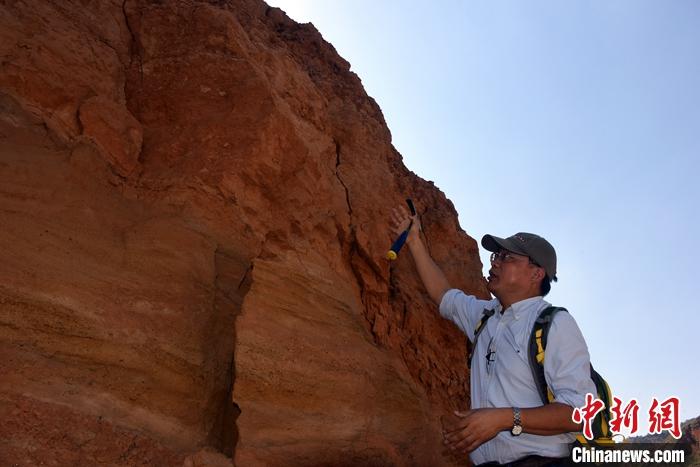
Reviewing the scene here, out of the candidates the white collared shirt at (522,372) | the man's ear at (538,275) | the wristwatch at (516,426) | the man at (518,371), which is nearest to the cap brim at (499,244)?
the man at (518,371)

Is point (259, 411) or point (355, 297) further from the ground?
point (355, 297)

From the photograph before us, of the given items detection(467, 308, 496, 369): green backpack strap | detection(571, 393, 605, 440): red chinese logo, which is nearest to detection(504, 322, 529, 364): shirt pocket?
detection(467, 308, 496, 369): green backpack strap

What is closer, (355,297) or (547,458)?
(547,458)

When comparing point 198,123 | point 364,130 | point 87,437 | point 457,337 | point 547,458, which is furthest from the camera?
point 364,130

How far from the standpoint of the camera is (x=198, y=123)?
5223 mm

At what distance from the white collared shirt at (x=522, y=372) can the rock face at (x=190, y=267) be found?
99 centimetres

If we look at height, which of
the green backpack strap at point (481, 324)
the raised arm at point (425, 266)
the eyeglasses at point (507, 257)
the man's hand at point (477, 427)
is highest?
the raised arm at point (425, 266)

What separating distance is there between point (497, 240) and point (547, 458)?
1.65 m

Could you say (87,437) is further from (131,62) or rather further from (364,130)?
(364,130)

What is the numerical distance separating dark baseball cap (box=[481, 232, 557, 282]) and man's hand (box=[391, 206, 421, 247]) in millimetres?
1409

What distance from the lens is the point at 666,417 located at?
4.57m

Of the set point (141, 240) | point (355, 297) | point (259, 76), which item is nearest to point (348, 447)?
point (355, 297)

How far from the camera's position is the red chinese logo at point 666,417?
14.9ft

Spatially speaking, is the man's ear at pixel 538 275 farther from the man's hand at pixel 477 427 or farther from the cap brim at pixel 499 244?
the man's hand at pixel 477 427
